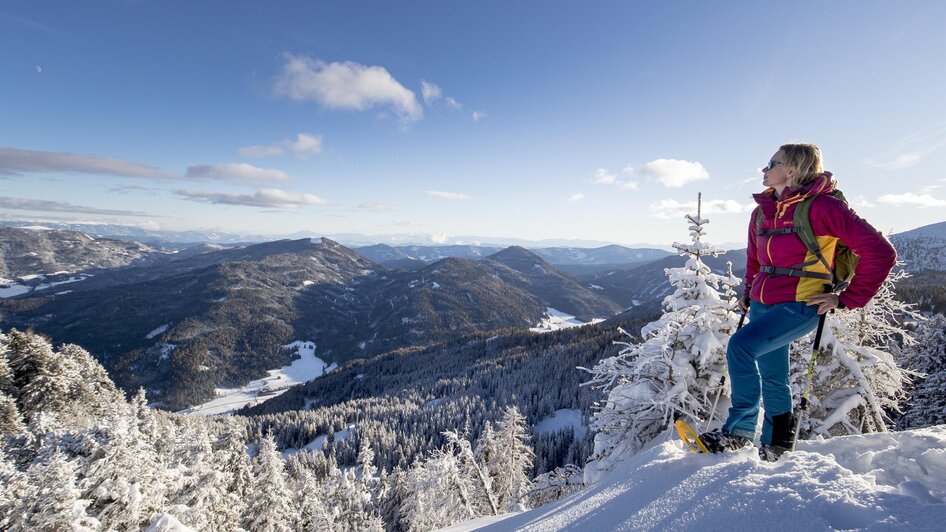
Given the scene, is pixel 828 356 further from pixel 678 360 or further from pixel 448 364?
pixel 448 364

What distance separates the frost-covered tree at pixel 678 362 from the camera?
7.53m

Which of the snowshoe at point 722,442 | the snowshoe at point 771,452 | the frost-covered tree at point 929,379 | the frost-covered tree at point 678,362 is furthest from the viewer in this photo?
the frost-covered tree at point 929,379

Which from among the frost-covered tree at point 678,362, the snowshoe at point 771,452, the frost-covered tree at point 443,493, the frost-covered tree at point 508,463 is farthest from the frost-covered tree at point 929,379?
the frost-covered tree at point 443,493

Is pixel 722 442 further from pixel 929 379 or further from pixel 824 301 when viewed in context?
pixel 929 379

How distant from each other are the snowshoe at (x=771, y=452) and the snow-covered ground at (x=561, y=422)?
259 feet

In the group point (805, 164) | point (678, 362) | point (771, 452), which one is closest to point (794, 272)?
point (805, 164)

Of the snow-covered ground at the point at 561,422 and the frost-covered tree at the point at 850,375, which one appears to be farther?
the snow-covered ground at the point at 561,422

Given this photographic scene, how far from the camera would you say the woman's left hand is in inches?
146

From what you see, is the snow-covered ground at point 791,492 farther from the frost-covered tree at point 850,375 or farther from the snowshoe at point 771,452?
the frost-covered tree at point 850,375

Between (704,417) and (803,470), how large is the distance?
4994 millimetres

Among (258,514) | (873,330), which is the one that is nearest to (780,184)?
(873,330)

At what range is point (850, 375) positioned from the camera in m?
8.52

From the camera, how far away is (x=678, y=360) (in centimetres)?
772

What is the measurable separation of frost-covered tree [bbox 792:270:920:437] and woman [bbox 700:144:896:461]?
5.02 meters
